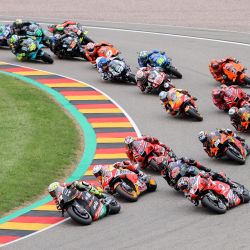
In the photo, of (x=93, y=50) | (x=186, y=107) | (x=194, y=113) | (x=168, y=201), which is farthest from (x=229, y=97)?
(x=93, y=50)

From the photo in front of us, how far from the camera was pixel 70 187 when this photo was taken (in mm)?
19328

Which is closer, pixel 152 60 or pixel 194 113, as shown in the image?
pixel 194 113

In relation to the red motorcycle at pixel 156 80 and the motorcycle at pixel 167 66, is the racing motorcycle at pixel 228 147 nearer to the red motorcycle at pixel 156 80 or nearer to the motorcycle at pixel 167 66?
the red motorcycle at pixel 156 80

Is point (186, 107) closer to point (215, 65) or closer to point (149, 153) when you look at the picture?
point (215, 65)

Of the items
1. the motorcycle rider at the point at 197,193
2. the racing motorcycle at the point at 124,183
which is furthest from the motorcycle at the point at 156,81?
the motorcycle rider at the point at 197,193

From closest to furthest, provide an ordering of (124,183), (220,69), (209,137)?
(124,183) < (209,137) < (220,69)

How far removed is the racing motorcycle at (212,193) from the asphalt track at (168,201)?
0.20m

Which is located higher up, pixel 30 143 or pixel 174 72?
pixel 30 143

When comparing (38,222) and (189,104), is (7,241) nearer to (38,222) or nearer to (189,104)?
(38,222)

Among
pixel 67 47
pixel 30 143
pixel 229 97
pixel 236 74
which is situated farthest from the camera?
pixel 67 47

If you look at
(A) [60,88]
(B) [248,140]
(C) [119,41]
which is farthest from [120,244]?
(C) [119,41]

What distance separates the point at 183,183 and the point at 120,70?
431 inches

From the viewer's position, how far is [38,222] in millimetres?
19375

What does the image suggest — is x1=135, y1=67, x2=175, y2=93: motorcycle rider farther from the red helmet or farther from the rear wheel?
the rear wheel
